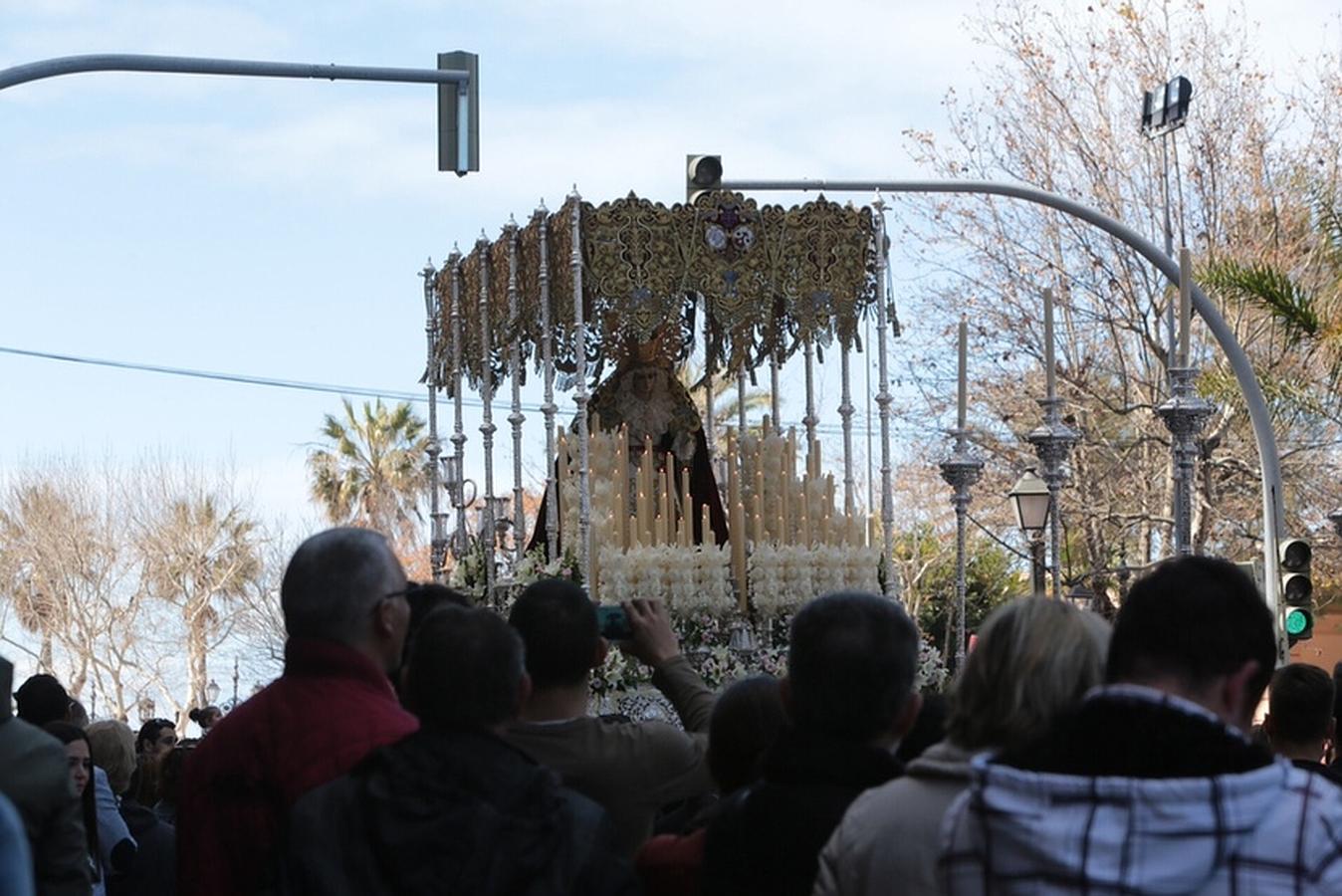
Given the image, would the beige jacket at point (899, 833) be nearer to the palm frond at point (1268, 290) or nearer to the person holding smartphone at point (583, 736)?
the person holding smartphone at point (583, 736)

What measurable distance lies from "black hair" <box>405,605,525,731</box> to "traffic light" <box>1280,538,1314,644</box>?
12744 millimetres

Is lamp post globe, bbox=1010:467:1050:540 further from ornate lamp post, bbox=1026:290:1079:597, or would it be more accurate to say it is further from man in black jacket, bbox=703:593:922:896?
man in black jacket, bbox=703:593:922:896

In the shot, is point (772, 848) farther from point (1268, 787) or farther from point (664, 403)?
point (664, 403)

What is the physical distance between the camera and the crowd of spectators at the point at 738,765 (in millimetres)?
3432

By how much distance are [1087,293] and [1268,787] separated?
87.7 ft

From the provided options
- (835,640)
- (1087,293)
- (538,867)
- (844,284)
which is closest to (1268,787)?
(835,640)

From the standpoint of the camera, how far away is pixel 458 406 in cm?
1745

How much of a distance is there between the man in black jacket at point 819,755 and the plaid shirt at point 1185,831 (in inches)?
33.0

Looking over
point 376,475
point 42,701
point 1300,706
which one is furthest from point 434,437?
point 376,475

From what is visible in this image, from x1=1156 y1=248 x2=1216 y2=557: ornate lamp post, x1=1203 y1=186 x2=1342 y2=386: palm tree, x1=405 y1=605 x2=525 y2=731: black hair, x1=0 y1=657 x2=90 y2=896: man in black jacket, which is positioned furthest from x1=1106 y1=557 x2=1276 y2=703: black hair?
x1=1203 y1=186 x2=1342 y2=386: palm tree

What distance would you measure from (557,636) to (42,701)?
13.3 feet

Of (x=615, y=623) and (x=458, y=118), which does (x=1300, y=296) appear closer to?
(x=458, y=118)

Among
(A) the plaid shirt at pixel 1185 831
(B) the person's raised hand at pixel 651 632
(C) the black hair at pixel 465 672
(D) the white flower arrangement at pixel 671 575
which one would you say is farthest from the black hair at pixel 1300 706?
(D) the white flower arrangement at pixel 671 575

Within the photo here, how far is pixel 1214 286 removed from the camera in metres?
19.3
